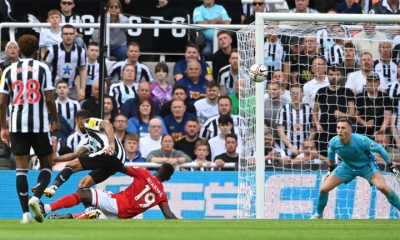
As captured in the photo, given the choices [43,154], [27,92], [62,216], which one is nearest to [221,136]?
[62,216]

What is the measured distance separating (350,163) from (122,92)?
4.17 m

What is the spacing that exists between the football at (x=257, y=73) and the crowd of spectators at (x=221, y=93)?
166 cm

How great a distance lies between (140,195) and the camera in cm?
1803

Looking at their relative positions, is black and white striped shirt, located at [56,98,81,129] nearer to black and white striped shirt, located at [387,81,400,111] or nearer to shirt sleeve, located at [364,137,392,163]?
shirt sleeve, located at [364,137,392,163]

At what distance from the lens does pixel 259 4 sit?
73.3 feet

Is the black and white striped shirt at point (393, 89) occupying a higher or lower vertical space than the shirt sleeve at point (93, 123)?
higher

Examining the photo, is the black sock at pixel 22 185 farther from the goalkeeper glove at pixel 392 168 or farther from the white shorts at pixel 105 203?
the goalkeeper glove at pixel 392 168

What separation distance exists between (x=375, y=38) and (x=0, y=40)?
621 centimetres

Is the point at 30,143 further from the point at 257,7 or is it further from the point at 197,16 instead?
the point at 257,7

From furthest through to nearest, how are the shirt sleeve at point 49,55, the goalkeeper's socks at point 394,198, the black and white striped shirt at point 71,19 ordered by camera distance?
the black and white striped shirt at point 71,19
the shirt sleeve at point 49,55
the goalkeeper's socks at point 394,198

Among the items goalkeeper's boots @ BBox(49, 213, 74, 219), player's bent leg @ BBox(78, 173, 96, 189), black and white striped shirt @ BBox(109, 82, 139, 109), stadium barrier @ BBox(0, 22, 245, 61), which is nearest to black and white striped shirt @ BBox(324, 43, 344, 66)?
stadium barrier @ BBox(0, 22, 245, 61)

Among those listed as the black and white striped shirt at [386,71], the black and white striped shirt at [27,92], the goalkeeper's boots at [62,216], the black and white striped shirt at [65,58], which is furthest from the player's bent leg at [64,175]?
the black and white striped shirt at [386,71]

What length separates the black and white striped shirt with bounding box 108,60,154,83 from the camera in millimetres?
21234

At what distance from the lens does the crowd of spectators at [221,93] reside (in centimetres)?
2016
